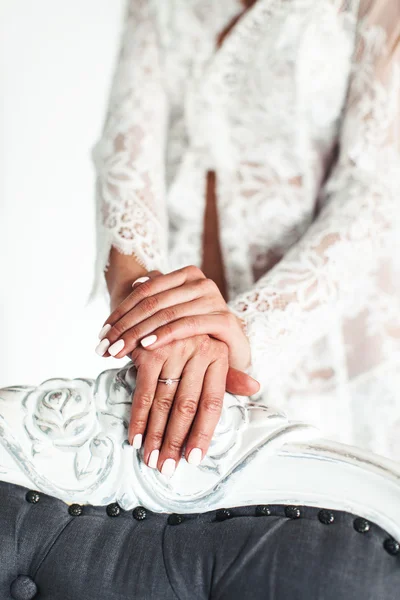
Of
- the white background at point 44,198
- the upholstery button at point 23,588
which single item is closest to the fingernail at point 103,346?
the upholstery button at point 23,588

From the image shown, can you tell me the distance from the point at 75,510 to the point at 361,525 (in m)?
0.22

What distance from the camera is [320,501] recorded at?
0.40m

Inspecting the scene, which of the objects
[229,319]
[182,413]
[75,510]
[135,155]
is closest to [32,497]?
[75,510]

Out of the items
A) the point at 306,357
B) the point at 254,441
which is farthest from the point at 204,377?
the point at 306,357

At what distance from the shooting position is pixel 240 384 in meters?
0.54

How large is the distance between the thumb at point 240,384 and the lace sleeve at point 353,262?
0.47ft

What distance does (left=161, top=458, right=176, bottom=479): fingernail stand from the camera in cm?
45

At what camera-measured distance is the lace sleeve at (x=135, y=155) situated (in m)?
0.74

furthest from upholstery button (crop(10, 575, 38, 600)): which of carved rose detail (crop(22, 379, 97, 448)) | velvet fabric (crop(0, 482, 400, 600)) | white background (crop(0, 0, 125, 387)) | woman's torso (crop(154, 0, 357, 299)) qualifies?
white background (crop(0, 0, 125, 387))

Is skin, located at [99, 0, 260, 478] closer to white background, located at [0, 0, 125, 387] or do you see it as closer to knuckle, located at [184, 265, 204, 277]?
knuckle, located at [184, 265, 204, 277]

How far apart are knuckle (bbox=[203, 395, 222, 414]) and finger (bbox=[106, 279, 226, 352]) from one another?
0.09 m

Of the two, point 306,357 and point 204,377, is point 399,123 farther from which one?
point 204,377

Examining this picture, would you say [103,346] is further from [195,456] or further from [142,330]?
[195,456]

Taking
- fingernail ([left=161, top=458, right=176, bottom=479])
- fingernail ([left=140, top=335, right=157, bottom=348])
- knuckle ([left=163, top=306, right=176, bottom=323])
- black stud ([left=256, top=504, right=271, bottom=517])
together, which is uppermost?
knuckle ([left=163, top=306, right=176, bottom=323])
